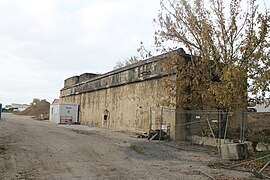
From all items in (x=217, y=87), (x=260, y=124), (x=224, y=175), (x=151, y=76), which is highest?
(x=151, y=76)

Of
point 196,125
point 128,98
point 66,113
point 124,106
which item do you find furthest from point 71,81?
point 196,125

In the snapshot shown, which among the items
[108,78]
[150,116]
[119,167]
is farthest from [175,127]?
[108,78]

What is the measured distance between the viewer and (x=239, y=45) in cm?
1734

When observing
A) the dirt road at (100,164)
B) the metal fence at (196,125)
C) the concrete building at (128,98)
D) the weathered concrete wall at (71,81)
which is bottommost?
the dirt road at (100,164)

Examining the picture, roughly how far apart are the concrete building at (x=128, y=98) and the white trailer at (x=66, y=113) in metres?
1.00

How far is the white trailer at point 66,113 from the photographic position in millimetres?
43062

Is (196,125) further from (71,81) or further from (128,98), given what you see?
(71,81)

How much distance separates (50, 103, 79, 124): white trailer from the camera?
43062mm

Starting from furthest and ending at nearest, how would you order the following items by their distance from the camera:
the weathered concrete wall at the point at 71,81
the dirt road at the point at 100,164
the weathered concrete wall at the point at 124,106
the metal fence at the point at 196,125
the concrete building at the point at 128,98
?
the weathered concrete wall at the point at 71,81 < the weathered concrete wall at the point at 124,106 < the concrete building at the point at 128,98 < the metal fence at the point at 196,125 < the dirt road at the point at 100,164

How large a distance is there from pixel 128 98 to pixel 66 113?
17840mm

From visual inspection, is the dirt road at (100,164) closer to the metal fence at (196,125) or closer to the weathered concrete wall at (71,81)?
the metal fence at (196,125)

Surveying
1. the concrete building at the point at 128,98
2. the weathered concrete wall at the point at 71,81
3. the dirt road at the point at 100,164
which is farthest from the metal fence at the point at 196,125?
the weathered concrete wall at the point at 71,81

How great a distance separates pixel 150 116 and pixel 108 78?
477 inches

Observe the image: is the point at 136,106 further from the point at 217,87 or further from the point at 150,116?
the point at 217,87
